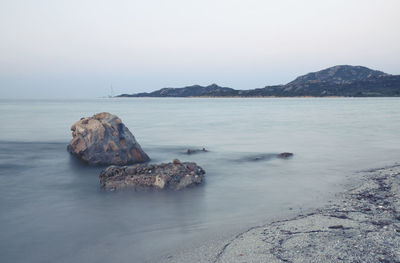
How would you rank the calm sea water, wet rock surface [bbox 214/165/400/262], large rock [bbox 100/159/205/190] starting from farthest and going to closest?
large rock [bbox 100/159/205/190] < the calm sea water < wet rock surface [bbox 214/165/400/262]

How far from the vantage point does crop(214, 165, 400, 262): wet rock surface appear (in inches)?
202

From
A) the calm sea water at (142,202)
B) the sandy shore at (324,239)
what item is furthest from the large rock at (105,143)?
the sandy shore at (324,239)

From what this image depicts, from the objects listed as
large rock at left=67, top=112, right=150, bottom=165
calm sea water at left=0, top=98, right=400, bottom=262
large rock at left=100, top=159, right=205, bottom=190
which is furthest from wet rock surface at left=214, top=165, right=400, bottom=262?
large rock at left=67, top=112, right=150, bottom=165

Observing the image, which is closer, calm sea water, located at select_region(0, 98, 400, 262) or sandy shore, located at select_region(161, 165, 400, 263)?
sandy shore, located at select_region(161, 165, 400, 263)

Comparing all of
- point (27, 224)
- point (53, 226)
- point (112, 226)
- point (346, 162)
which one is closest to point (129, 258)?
point (112, 226)

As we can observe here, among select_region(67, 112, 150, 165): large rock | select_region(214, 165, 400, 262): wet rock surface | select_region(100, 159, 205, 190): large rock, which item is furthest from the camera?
select_region(67, 112, 150, 165): large rock

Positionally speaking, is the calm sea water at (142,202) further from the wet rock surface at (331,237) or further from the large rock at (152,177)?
the wet rock surface at (331,237)

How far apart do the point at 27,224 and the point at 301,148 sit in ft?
48.8

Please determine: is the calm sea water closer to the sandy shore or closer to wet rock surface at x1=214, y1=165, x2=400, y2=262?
the sandy shore

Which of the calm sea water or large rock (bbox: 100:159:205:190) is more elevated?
large rock (bbox: 100:159:205:190)

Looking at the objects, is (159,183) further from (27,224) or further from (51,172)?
(51,172)

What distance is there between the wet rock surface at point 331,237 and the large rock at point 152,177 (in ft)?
11.7

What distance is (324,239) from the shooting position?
18.9 ft

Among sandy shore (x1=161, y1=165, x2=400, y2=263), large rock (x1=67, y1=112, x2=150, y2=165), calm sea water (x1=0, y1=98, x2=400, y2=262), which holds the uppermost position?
large rock (x1=67, y1=112, x2=150, y2=165)
